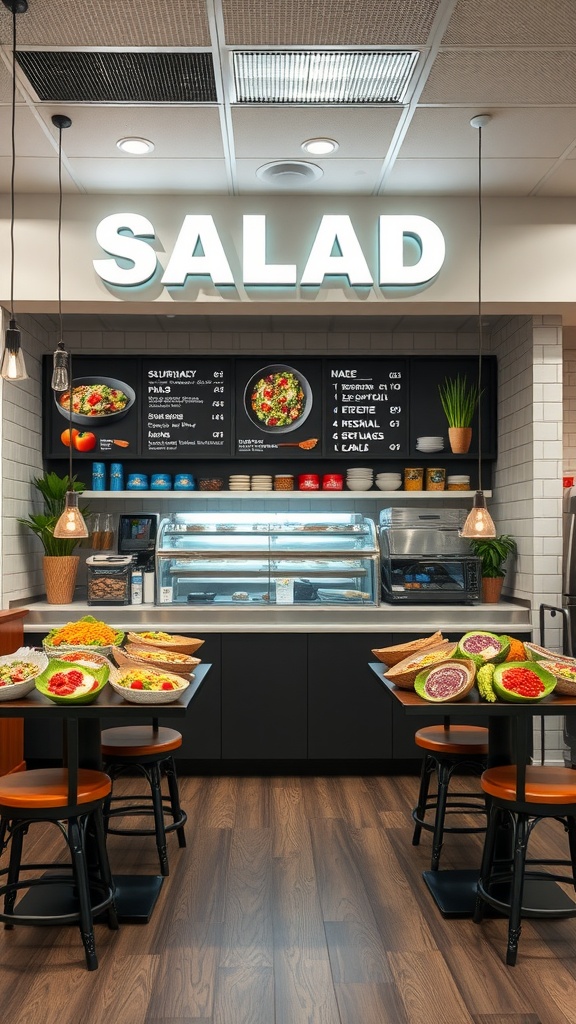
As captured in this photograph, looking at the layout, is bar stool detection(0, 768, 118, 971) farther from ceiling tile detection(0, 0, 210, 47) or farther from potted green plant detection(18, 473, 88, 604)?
ceiling tile detection(0, 0, 210, 47)

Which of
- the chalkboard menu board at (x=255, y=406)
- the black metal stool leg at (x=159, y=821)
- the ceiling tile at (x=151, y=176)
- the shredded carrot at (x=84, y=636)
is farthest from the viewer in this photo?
the chalkboard menu board at (x=255, y=406)

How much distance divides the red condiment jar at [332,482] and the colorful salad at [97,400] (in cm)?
151

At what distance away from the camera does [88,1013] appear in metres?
2.52

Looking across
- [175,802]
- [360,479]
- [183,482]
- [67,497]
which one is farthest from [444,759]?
[183,482]

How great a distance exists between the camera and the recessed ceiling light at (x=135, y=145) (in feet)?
13.3

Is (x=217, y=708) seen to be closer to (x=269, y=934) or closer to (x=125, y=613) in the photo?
(x=125, y=613)

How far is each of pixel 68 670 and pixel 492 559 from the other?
3.16 meters

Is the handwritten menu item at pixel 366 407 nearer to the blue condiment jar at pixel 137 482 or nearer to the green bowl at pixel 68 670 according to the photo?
the blue condiment jar at pixel 137 482

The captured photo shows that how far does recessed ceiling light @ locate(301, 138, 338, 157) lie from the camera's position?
4.09m

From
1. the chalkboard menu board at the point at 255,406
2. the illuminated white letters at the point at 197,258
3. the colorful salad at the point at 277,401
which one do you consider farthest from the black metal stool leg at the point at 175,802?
the colorful salad at the point at 277,401

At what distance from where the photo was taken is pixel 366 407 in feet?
19.2

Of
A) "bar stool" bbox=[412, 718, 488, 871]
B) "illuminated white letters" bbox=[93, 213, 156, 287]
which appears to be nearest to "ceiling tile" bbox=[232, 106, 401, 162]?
"illuminated white letters" bbox=[93, 213, 156, 287]

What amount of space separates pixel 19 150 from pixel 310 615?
3038mm

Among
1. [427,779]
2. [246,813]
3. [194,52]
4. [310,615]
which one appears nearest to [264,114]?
[194,52]
